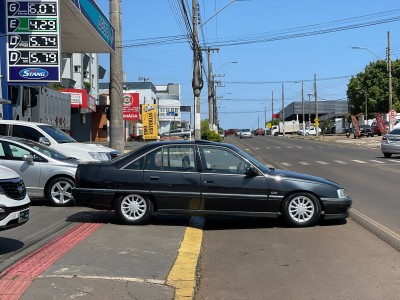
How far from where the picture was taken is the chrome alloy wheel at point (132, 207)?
889 centimetres

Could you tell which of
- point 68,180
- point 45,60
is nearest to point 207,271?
point 68,180

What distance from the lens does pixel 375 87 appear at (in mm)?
77188

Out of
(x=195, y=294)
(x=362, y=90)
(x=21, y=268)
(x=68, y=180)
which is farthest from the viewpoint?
(x=362, y=90)

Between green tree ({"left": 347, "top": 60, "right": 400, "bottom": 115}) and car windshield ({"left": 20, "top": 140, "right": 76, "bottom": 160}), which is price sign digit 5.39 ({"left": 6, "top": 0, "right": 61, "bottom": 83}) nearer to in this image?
car windshield ({"left": 20, "top": 140, "right": 76, "bottom": 160})

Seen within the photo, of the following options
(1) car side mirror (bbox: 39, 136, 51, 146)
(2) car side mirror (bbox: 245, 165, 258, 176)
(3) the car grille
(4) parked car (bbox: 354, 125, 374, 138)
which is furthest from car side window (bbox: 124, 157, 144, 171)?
(4) parked car (bbox: 354, 125, 374, 138)

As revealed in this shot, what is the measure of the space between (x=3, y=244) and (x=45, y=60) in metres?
10.6

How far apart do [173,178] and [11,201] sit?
3028 mm

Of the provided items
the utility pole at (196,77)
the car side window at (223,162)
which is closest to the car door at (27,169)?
the car side window at (223,162)

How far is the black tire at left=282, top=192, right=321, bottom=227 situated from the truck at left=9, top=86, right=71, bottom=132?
39.8 feet

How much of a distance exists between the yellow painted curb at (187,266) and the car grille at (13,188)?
222cm

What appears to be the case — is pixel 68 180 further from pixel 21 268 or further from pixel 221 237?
pixel 21 268

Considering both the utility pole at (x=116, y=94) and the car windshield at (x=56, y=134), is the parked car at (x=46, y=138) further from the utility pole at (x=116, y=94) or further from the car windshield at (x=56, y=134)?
the utility pole at (x=116, y=94)

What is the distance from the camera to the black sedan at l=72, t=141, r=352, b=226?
28.4ft

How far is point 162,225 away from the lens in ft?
29.7
